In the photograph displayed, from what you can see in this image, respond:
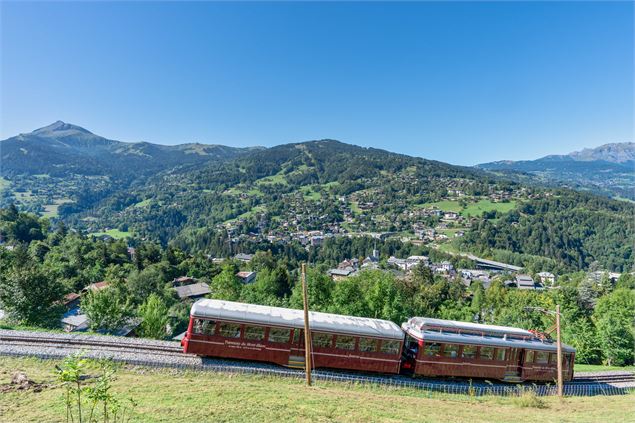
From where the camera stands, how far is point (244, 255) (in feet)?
386

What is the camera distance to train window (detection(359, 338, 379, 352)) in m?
15.1

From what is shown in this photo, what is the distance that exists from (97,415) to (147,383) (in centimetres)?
288

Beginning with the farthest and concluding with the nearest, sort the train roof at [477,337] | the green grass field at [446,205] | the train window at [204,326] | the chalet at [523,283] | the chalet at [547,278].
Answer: the green grass field at [446,205] → the chalet at [547,278] → the chalet at [523,283] → the train roof at [477,337] → the train window at [204,326]

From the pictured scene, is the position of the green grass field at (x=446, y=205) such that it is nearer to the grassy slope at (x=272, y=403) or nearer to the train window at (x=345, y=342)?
the grassy slope at (x=272, y=403)

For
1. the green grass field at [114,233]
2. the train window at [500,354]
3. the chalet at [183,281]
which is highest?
the train window at [500,354]

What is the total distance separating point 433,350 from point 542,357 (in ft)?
20.3

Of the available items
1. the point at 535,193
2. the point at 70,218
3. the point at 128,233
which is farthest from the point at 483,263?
the point at 70,218

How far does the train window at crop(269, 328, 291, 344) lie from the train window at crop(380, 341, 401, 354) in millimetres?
4432

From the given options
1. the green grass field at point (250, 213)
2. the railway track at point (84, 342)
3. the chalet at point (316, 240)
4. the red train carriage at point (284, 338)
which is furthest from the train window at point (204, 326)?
the green grass field at point (250, 213)

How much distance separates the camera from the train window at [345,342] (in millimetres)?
14938

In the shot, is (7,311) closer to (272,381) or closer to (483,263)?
(272,381)

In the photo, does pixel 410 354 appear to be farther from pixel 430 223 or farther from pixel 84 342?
pixel 430 223

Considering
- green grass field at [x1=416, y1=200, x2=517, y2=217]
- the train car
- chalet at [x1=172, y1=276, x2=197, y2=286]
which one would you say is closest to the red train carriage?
the train car

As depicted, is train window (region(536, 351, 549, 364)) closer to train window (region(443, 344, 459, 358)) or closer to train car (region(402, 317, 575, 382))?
train car (region(402, 317, 575, 382))
